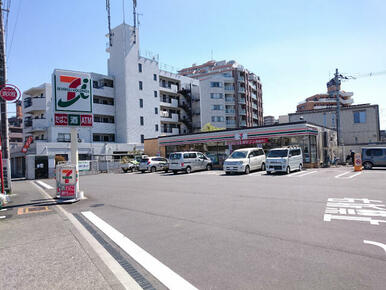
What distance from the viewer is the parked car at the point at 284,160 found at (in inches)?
758

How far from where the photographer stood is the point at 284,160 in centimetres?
1933

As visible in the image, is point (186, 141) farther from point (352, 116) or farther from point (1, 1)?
point (352, 116)

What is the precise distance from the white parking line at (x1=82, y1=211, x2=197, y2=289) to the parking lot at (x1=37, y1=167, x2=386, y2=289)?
0.09 meters

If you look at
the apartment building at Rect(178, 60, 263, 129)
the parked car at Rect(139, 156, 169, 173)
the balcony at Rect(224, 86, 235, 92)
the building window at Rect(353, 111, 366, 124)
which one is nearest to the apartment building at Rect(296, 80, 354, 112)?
the apartment building at Rect(178, 60, 263, 129)

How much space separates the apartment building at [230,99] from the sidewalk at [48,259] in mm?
52175

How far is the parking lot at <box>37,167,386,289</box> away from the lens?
3.64 meters

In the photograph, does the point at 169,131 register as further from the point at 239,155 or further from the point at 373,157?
the point at 373,157

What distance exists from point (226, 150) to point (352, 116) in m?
25.1

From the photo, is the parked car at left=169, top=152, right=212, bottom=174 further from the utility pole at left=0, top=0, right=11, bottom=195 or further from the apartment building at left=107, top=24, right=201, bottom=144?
the apartment building at left=107, top=24, right=201, bottom=144

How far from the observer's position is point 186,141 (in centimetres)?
3303

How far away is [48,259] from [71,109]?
8345mm

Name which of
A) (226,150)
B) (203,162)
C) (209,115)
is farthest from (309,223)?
(209,115)

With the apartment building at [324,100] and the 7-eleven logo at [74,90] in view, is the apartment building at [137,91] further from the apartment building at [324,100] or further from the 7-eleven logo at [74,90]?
the apartment building at [324,100]

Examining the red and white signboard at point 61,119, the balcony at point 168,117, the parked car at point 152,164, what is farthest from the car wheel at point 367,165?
the balcony at point 168,117
